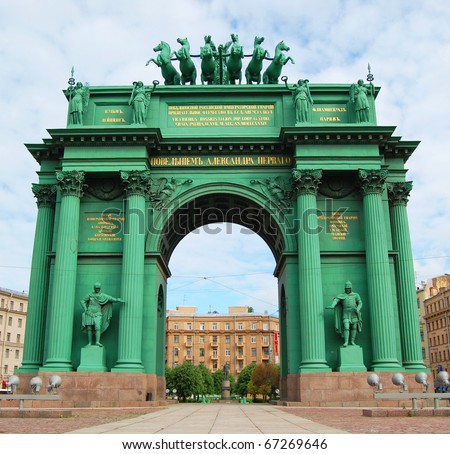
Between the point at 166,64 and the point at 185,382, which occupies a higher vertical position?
the point at 166,64

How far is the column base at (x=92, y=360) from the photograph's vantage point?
87.4 feet

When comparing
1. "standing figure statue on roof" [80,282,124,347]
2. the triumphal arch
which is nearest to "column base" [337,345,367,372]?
the triumphal arch

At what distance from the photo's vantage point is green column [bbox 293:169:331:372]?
26812 mm

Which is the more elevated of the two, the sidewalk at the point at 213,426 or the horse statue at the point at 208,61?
the horse statue at the point at 208,61

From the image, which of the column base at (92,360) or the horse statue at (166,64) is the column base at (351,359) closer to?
the column base at (92,360)

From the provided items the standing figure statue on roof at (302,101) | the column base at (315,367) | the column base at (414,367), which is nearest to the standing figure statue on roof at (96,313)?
the column base at (315,367)

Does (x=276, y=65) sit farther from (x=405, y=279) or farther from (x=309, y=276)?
(x=405, y=279)

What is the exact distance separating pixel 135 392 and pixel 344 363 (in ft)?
32.1

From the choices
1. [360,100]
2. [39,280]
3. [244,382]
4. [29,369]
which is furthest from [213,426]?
[244,382]

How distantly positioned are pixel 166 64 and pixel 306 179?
1063 centimetres

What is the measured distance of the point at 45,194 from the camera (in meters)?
30.9

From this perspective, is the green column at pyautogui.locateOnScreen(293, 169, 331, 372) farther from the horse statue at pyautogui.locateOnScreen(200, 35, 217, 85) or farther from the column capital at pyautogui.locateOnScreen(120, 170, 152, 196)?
the horse statue at pyautogui.locateOnScreen(200, 35, 217, 85)
